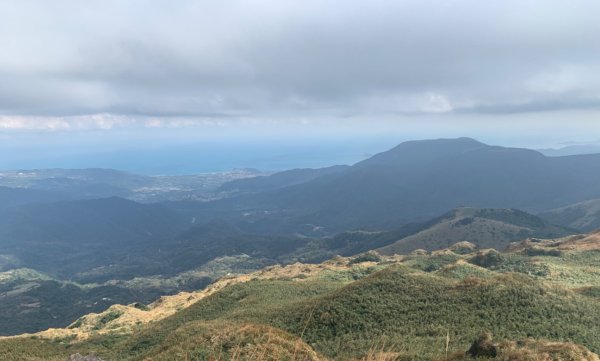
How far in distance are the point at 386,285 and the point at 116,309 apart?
62049mm

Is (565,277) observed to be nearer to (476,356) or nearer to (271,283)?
(271,283)

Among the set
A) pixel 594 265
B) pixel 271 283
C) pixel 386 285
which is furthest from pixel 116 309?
pixel 594 265

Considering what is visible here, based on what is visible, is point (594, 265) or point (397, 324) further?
point (594, 265)

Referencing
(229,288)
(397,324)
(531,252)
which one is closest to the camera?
(397,324)

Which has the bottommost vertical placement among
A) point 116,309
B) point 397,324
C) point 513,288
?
point 116,309

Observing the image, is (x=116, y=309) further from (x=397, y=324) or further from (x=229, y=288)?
(x=397, y=324)

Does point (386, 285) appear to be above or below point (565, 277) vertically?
above

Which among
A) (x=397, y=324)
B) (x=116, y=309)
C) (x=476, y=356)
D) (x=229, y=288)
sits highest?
(x=476, y=356)

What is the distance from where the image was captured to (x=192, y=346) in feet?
94.0

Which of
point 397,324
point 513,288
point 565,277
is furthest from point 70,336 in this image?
point 565,277

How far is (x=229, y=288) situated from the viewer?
70.5 metres

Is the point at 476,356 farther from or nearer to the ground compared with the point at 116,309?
farther from the ground

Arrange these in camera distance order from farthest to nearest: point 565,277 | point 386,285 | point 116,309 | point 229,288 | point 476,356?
point 116,309
point 229,288
point 565,277
point 386,285
point 476,356

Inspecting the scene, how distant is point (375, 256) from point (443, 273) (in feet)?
185
